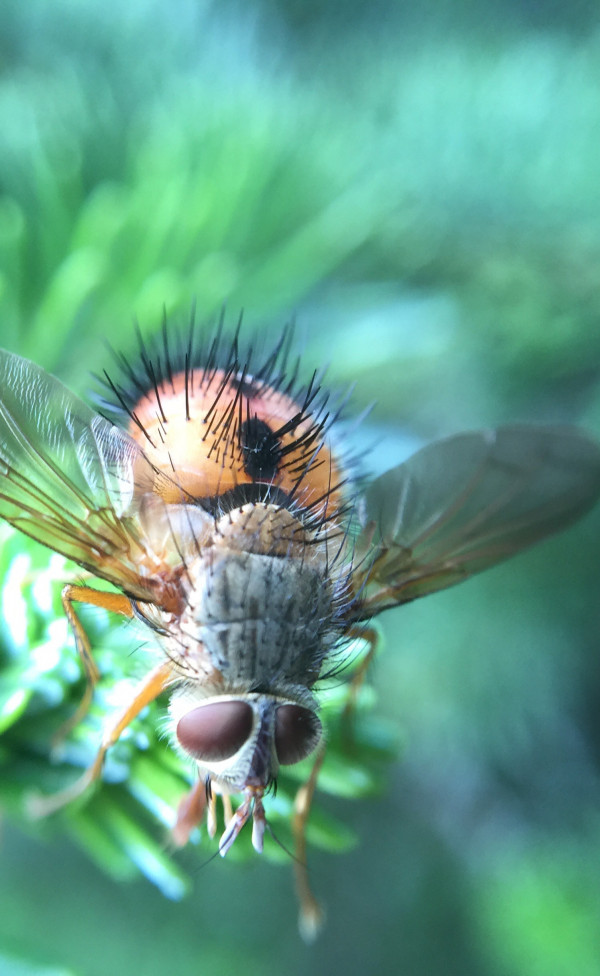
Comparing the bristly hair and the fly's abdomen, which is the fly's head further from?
the bristly hair

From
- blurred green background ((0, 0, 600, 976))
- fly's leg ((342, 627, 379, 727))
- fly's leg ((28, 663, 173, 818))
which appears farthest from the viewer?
blurred green background ((0, 0, 600, 976))

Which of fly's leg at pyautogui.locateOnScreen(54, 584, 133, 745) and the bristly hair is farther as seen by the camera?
the bristly hair

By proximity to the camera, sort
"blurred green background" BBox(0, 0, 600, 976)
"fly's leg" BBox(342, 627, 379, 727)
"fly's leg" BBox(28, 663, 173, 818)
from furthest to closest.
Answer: "blurred green background" BBox(0, 0, 600, 976)
"fly's leg" BBox(342, 627, 379, 727)
"fly's leg" BBox(28, 663, 173, 818)

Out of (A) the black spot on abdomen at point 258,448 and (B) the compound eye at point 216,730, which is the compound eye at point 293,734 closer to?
(B) the compound eye at point 216,730

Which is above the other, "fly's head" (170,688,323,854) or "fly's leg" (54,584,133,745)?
"fly's leg" (54,584,133,745)

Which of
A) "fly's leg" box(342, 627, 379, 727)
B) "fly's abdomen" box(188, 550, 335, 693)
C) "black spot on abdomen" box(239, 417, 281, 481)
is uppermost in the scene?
"black spot on abdomen" box(239, 417, 281, 481)

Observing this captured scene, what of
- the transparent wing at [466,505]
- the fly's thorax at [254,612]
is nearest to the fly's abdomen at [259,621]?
the fly's thorax at [254,612]

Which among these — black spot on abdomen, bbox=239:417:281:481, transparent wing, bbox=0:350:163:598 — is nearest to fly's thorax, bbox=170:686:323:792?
transparent wing, bbox=0:350:163:598
